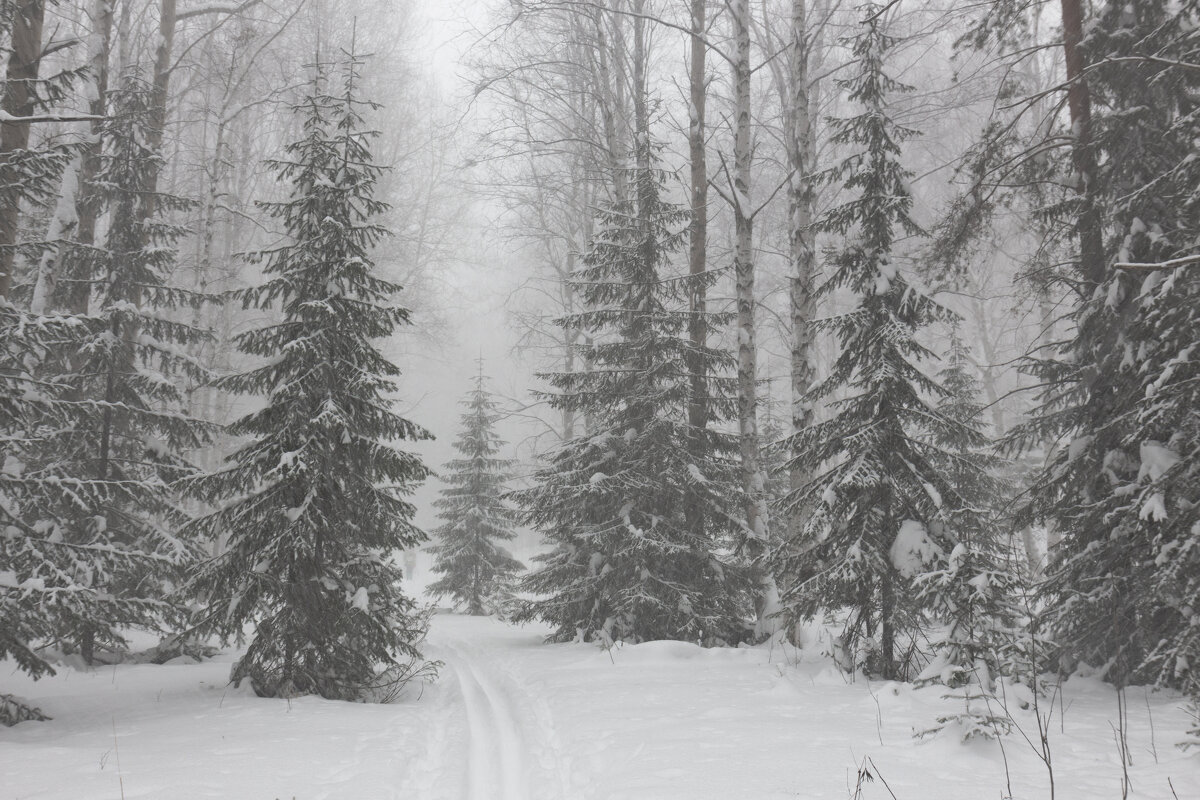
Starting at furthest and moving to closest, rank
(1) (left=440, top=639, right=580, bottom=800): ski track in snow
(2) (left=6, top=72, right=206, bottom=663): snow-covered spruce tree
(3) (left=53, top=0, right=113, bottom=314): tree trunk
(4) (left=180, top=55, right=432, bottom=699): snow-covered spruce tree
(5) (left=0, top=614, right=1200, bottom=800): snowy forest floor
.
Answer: (3) (left=53, top=0, right=113, bottom=314): tree trunk
(2) (left=6, top=72, right=206, bottom=663): snow-covered spruce tree
(4) (left=180, top=55, right=432, bottom=699): snow-covered spruce tree
(1) (left=440, top=639, right=580, bottom=800): ski track in snow
(5) (left=0, top=614, right=1200, bottom=800): snowy forest floor

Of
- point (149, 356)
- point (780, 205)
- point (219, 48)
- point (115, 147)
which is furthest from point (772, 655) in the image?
point (219, 48)

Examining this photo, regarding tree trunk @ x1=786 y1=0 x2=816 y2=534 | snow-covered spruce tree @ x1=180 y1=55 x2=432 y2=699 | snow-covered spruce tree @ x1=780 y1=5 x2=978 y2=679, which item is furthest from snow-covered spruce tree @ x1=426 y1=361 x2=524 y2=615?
snow-covered spruce tree @ x1=780 y1=5 x2=978 y2=679

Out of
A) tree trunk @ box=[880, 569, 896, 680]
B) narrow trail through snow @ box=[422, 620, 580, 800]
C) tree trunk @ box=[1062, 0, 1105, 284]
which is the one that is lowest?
narrow trail through snow @ box=[422, 620, 580, 800]

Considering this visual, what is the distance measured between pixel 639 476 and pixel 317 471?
532 centimetres

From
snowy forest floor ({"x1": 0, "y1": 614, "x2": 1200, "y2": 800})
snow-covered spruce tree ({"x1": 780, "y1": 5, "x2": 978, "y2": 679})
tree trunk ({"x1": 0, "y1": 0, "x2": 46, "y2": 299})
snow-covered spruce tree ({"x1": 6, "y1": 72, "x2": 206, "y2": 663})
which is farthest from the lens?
snow-covered spruce tree ({"x1": 6, "y1": 72, "x2": 206, "y2": 663})

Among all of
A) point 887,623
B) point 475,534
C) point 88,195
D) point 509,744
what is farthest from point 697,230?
point 475,534

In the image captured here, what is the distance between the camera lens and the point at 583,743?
5.94 meters

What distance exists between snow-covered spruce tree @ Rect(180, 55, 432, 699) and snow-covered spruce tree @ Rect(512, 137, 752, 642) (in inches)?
144

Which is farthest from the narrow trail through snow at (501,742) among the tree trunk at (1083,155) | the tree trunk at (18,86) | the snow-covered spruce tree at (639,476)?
the tree trunk at (1083,155)

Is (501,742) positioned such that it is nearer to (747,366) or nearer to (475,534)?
(747,366)

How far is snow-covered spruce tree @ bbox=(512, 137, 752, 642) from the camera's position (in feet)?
35.6

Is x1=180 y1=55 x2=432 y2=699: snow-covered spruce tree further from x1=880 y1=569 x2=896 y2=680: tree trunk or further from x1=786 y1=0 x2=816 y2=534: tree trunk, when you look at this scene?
x1=786 y1=0 x2=816 y2=534: tree trunk

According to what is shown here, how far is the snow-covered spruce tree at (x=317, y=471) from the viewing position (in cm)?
755

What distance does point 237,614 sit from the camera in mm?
7438
